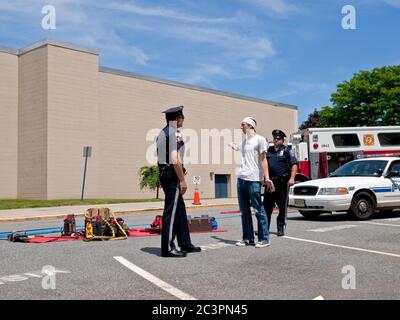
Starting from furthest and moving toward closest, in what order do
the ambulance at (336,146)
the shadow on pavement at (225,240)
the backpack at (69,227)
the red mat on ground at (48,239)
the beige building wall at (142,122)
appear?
the beige building wall at (142,122) < the ambulance at (336,146) < the backpack at (69,227) < the red mat on ground at (48,239) < the shadow on pavement at (225,240)

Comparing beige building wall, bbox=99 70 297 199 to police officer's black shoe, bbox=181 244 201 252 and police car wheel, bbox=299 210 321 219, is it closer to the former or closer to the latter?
police car wheel, bbox=299 210 321 219

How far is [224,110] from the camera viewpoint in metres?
41.0

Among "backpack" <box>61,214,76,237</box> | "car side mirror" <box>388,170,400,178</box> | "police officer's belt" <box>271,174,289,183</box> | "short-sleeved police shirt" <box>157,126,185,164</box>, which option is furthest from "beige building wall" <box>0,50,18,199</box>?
"short-sleeved police shirt" <box>157,126,185,164</box>

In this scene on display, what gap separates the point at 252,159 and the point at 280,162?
1.56 meters

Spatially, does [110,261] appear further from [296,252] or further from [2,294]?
[296,252]

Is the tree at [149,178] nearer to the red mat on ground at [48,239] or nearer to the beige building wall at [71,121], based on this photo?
the beige building wall at [71,121]

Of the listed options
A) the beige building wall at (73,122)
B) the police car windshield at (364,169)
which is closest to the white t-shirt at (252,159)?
the police car windshield at (364,169)

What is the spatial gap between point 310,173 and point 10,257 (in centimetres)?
1526

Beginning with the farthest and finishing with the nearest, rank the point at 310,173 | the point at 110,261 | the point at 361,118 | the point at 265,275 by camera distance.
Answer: the point at 361,118 → the point at 310,173 → the point at 110,261 → the point at 265,275

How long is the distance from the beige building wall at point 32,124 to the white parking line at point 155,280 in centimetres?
2453

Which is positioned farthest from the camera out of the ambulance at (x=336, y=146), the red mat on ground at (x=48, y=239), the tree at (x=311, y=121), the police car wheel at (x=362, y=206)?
the tree at (x=311, y=121)

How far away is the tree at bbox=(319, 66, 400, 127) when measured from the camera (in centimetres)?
4235

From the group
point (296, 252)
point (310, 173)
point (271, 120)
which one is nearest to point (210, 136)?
point (271, 120)

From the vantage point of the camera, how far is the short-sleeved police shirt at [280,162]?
29.1ft
